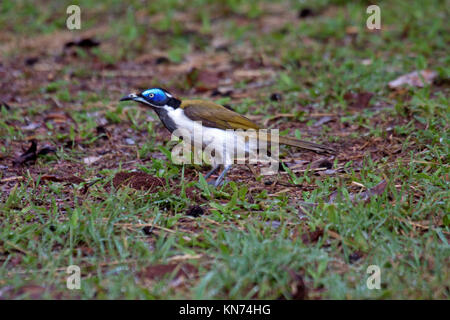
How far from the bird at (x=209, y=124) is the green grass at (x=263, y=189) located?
299 millimetres

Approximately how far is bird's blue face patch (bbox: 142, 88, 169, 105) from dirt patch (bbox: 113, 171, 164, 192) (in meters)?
0.78

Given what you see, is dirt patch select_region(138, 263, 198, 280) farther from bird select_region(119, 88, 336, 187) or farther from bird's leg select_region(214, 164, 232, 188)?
bird select_region(119, 88, 336, 187)

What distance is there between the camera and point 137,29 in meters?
9.80

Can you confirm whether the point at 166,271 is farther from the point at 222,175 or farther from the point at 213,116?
the point at 213,116

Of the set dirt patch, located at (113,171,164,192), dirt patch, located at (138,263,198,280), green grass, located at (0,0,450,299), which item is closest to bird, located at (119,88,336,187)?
green grass, located at (0,0,450,299)

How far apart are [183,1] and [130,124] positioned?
4472 millimetres

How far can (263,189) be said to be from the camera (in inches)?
203

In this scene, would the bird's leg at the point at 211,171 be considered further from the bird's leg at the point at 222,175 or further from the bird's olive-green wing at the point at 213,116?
the bird's olive-green wing at the point at 213,116

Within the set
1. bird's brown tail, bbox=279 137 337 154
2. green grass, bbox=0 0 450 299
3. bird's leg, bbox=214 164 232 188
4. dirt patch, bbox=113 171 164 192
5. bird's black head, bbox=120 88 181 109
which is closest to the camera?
green grass, bbox=0 0 450 299

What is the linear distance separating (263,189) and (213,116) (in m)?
0.95

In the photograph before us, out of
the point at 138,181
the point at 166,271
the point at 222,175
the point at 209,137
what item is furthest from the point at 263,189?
the point at 166,271

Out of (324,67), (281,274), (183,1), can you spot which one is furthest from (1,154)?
(183,1)

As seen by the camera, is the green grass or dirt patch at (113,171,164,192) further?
dirt patch at (113,171,164,192)

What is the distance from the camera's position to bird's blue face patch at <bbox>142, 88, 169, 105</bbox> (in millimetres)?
5633
